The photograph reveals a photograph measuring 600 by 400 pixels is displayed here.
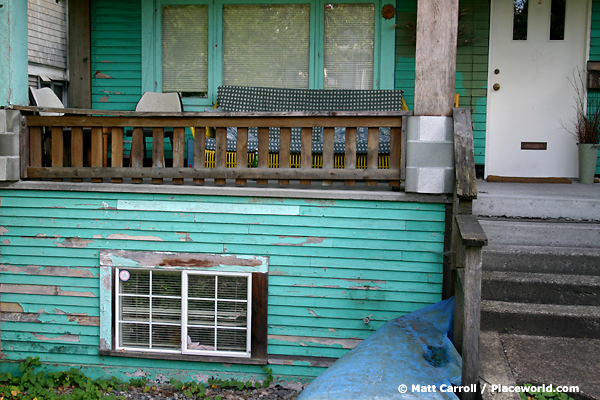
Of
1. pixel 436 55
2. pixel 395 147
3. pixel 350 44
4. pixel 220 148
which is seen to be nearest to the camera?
pixel 436 55

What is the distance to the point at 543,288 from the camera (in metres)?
3.30

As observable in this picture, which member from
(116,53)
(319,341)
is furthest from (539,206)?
(116,53)

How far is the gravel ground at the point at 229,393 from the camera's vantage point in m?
3.81

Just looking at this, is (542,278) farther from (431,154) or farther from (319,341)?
(319,341)

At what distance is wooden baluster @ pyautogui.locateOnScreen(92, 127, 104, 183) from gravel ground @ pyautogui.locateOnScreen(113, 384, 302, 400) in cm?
165

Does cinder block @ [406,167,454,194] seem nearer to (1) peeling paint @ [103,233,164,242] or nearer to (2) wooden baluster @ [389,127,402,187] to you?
(2) wooden baluster @ [389,127,402,187]

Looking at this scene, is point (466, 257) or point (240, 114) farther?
point (240, 114)

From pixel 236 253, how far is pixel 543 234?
7.36ft

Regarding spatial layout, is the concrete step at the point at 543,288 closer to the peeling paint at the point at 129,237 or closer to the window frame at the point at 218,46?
the peeling paint at the point at 129,237

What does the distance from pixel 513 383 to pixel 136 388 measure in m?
2.75

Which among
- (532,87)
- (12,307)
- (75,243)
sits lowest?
(12,307)

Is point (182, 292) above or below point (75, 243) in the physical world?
below

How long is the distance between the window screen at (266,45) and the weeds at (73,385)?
3.41 metres

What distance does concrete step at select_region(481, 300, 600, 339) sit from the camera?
3057mm
